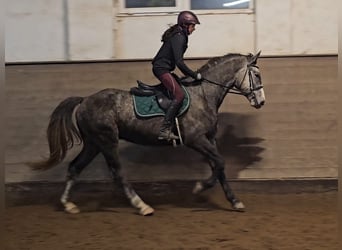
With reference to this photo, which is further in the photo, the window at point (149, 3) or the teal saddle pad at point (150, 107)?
the window at point (149, 3)

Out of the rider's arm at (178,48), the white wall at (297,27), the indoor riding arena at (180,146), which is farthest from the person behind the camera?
the white wall at (297,27)

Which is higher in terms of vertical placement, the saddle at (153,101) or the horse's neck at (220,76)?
the horse's neck at (220,76)

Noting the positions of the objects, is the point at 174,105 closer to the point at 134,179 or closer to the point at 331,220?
the point at 134,179

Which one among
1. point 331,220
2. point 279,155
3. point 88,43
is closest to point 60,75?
point 88,43

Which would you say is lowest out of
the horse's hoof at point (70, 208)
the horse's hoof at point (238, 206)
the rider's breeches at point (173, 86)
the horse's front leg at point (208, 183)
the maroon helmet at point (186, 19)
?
the horse's hoof at point (70, 208)

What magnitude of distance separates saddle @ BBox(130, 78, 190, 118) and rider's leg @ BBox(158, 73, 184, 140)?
3.7 inches

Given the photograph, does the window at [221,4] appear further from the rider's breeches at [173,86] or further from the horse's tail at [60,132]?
the horse's tail at [60,132]

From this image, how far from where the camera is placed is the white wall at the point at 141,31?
9.59 m

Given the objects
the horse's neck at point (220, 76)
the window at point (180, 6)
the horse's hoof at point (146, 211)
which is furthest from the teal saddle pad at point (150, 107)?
the window at point (180, 6)

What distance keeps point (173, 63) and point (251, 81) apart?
1016mm

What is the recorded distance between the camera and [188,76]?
22.8 ft

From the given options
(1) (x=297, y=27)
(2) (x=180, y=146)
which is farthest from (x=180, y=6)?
(2) (x=180, y=146)

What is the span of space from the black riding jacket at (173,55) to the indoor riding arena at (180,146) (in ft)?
1.60

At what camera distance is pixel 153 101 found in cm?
679
